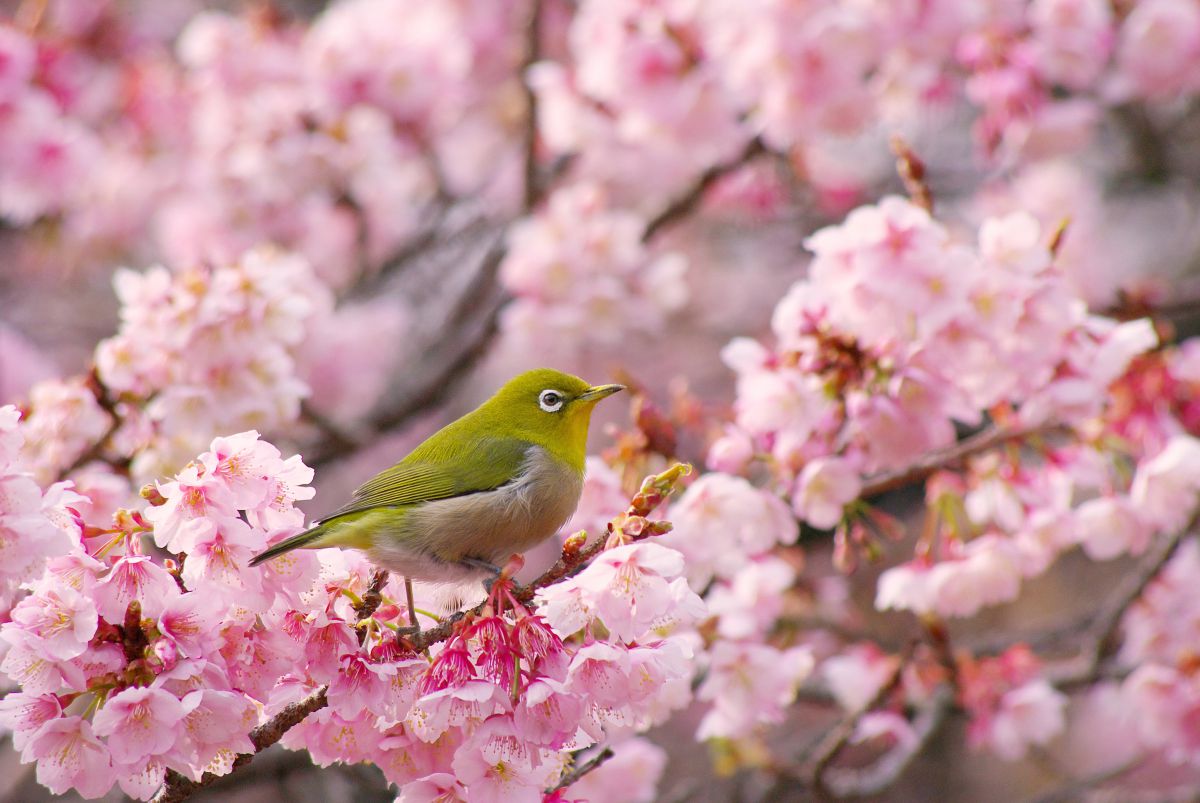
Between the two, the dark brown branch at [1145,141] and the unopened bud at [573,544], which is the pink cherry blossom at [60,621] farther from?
the dark brown branch at [1145,141]

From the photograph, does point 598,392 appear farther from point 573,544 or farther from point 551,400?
point 573,544

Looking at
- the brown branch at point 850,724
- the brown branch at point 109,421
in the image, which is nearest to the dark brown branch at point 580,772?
the brown branch at point 850,724

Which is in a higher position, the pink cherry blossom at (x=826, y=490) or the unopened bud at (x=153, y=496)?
the unopened bud at (x=153, y=496)

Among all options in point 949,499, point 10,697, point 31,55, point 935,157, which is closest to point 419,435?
point 31,55

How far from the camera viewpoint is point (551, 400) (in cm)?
297

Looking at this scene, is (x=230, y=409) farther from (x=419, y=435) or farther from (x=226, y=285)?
(x=419, y=435)

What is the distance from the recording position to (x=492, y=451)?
9.00 ft

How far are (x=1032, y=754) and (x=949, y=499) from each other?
1.95 meters

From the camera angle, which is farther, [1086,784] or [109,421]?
[1086,784]

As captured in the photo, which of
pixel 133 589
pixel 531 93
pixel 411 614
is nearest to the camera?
pixel 133 589

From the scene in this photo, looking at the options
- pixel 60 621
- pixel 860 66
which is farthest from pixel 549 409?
pixel 860 66

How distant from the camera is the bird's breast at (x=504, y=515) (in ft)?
8.02

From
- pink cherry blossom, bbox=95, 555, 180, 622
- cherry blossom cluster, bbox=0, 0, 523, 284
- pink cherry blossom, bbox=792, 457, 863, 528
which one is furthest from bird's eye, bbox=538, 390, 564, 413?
cherry blossom cluster, bbox=0, 0, 523, 284

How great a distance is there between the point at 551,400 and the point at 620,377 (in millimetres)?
527
